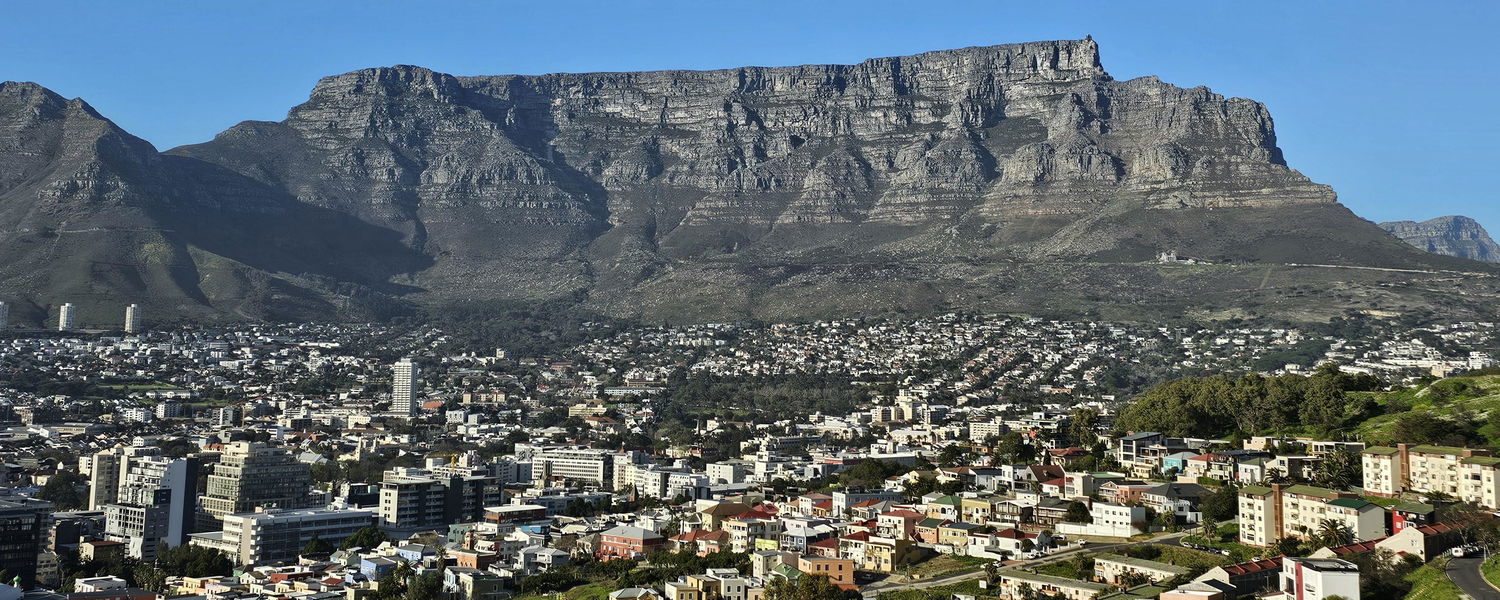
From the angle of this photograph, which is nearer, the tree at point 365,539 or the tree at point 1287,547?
the tree at point 1287,547

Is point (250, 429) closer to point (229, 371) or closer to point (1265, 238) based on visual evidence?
point (229, 371)

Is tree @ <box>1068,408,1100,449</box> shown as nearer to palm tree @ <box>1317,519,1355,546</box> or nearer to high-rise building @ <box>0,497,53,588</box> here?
palm tree @ <box>1317,519,1355,546</box>

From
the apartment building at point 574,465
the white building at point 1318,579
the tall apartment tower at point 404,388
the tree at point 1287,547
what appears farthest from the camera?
the tall apartment tower at point 404,388

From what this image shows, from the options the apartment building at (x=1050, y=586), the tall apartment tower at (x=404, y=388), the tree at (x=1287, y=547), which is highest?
the tall apartment tower at (x=404, y=388)

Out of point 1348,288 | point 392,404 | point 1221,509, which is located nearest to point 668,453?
point 392,404

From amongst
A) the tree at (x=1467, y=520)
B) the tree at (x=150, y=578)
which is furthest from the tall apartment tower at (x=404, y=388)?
the tree at (x=1467, y=520)

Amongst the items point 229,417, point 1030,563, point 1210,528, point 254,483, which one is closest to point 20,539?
point 254,483

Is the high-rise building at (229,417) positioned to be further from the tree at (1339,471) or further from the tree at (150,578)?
the tree at (1339,471)
